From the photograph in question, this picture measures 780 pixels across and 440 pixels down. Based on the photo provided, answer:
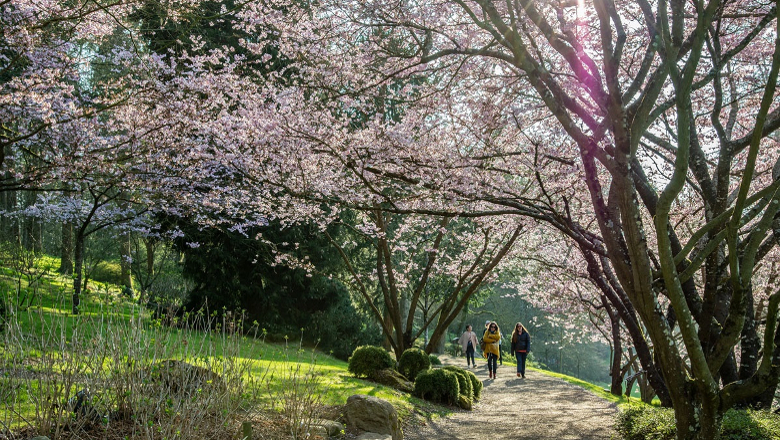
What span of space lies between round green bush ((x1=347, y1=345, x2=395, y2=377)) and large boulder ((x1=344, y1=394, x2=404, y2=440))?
4374mm

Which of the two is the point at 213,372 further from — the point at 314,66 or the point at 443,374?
the point at 443,374

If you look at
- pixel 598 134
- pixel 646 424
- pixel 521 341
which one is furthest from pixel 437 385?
pixel 598 134

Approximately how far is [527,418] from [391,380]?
2.64 m

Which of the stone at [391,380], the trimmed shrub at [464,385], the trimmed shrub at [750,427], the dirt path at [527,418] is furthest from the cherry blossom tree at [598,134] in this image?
the trimmed shrub at [464,385]

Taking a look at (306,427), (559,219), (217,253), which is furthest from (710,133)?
(217,253)

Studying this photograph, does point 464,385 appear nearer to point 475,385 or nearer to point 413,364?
point 475,385

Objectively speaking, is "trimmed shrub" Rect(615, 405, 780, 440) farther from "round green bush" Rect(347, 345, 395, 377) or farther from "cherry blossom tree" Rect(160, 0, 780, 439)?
"round green bush" Rect(347, 345, 395, 377)

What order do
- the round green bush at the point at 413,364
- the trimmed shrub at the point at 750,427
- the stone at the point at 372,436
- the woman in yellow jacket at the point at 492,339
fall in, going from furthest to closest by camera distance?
the woman in yellow jacket at the point at 492,339
the round green bush at the point at 413,364
the stone at the point at 372,436
the trimmed shrub at the point at 750,427

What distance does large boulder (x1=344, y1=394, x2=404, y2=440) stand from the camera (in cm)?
651

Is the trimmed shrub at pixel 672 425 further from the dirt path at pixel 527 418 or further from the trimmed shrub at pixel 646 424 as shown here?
the dirt path at pixel 527 418

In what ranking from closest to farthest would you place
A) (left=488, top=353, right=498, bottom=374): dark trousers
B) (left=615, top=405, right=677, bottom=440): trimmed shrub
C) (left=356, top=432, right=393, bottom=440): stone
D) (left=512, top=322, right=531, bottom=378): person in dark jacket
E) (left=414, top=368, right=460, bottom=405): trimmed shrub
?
(left=356, top=432, right=393, bottom=440): stone < (left=615, top=405, right=677, bottom=440): trimmed shrub < (left=414, top=368, right=460, bottom=405): trimmed shrub < (left=512, top=322, right=531, bottom=378): person in dark jacket < (left=488, top=353, right=498, bottom=374): dark trousers

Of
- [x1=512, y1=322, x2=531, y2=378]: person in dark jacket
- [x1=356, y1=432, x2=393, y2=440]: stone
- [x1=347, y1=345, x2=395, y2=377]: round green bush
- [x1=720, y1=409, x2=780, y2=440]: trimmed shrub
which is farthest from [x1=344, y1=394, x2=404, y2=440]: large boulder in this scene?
[x1=512, y1=322, x2=531, y2=378]: person in dark jacket

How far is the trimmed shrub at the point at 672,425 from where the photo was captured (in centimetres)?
555

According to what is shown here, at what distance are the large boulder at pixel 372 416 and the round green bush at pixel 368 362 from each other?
14.4 feet
